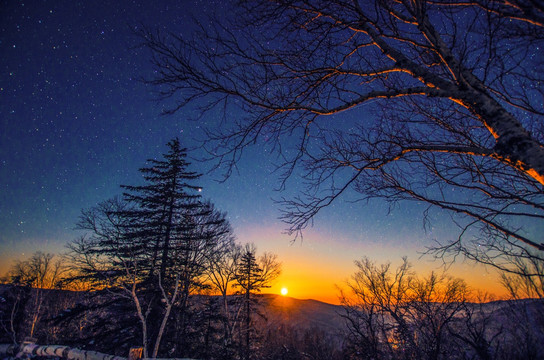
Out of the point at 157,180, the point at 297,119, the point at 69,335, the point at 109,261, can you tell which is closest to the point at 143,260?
the point at 109,261

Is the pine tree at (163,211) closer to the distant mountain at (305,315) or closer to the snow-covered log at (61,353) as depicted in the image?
the snow-covered log at (61,353)

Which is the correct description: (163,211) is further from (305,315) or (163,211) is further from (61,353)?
(305,315)

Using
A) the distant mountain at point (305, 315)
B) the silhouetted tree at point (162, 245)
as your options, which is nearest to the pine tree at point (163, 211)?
the silhouetted tree at point (162, 245)

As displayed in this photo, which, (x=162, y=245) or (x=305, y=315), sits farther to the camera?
(x=305, y=315)

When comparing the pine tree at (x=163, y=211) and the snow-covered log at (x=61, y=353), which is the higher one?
the pine tree at (x=163, y=211)

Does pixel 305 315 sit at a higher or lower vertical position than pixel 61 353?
lower

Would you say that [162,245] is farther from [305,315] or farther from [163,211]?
[305,315]

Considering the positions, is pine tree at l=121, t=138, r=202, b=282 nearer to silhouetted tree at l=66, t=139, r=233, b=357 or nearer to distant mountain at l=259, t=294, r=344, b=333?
silhouetted tree at l=66, t=139, r=233, b=357

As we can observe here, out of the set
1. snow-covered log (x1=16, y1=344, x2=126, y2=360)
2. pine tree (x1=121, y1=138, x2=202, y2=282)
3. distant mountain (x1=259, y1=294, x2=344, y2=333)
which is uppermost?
pine tree (x1=121, y1=138, x2=202, y2=282)

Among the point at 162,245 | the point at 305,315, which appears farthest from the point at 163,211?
the point at 305,315

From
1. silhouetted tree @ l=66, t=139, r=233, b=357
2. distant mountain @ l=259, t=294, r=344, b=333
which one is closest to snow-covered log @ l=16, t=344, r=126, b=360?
silhouetted tree @ l=66, t=139, r=233, b=357

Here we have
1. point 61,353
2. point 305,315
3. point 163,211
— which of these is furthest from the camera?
point 305,315

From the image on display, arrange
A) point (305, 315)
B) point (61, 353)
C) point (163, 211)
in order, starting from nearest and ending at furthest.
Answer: point (61, 353)
point (163, 211)
point (305, 315)

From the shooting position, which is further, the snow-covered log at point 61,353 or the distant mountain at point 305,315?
the distant mountain at point 305,315
